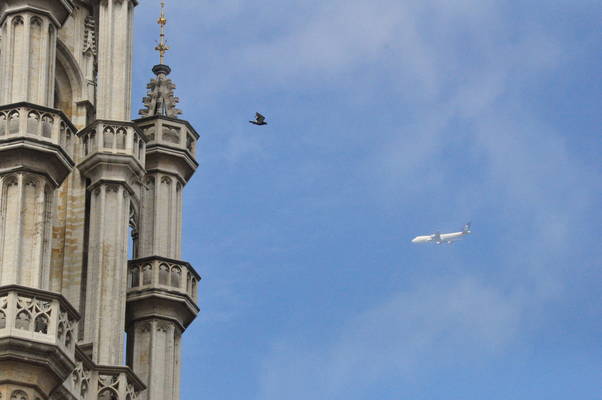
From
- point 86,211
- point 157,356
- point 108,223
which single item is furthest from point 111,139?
point 157,356

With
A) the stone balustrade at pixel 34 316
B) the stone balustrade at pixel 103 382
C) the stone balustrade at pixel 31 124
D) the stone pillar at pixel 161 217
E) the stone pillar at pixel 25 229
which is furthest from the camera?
the stone pillar at pixel 161 217

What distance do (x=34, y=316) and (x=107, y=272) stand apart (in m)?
4.89

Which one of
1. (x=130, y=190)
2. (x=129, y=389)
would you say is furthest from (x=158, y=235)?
(x=129, y=389)

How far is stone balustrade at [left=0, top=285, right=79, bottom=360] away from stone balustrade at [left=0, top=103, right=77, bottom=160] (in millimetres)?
3316

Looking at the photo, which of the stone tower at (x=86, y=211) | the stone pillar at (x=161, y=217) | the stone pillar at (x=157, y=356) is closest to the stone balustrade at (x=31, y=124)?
the stone tower at (x=86, y=211)

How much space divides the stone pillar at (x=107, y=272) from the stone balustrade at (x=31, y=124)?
8.73 feet

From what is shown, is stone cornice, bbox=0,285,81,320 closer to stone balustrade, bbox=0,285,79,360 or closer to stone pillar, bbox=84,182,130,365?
stone balustrade, bbox=0,285,79,360

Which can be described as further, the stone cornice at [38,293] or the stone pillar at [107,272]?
the stone pillar at [107,272]

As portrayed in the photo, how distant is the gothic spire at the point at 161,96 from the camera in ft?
157

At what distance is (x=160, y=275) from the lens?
44.8 meters

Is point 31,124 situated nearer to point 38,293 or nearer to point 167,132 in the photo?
point 38,293

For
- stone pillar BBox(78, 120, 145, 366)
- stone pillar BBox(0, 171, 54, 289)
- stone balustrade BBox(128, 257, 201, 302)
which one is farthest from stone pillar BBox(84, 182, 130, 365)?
stone pillar BBox(0, 171, 54, 289)

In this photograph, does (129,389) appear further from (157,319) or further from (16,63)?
(16,63)

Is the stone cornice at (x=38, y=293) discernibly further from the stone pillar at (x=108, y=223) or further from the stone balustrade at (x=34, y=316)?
the stone pillar at (x=108, y=223)
